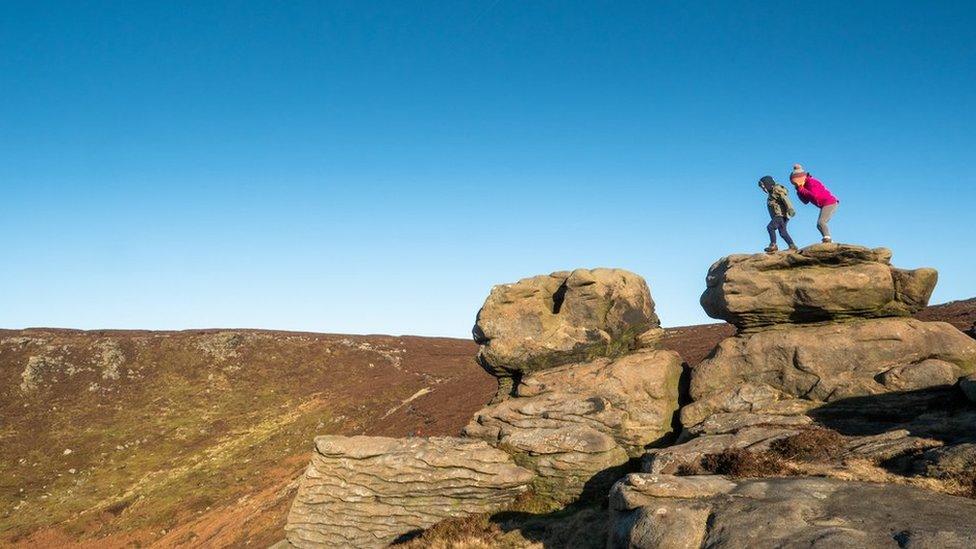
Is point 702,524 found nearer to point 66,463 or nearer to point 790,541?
point 790,541

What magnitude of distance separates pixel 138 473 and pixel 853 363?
203 ft

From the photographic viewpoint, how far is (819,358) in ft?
88.2

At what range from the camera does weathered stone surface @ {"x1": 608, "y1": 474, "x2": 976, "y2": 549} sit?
13.9 m

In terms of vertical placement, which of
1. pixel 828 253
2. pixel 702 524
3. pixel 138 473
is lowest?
pixel 138 473

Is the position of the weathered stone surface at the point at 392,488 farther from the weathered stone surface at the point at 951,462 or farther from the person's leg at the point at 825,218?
the person's leg at the point at 825,218

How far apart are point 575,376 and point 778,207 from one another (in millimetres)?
12834

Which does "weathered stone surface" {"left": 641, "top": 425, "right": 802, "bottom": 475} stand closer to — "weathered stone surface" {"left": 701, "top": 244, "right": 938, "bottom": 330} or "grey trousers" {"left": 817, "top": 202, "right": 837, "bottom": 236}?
"weathered stone surface" {"left": 701, "top": 244, "right": 938, "bottom": 330}

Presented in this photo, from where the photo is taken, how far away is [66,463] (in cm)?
5994

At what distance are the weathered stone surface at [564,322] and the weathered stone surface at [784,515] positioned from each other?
13.4 metres

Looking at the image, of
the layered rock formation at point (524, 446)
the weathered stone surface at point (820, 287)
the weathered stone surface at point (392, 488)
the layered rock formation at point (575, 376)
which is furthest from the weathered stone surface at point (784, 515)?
the weathered stone surface at point (820, 287)

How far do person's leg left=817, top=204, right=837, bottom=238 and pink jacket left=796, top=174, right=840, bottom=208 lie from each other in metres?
0.27

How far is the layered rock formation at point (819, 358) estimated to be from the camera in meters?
23.8

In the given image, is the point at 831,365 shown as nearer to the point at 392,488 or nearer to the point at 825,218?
the point at 825,218

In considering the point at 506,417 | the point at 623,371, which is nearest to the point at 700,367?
the point at 623,371
